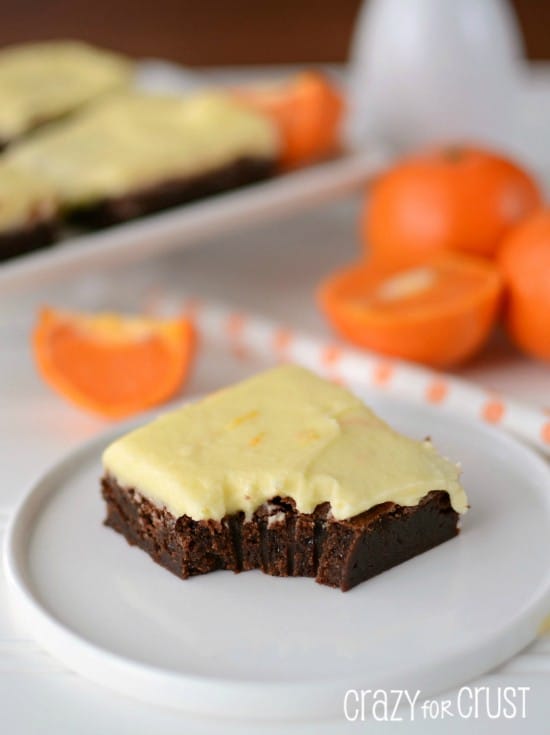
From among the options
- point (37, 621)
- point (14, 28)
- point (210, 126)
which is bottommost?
point (14, 28)

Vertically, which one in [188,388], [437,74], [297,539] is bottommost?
[188,388]

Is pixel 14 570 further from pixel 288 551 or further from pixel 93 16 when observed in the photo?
pixel 93 16

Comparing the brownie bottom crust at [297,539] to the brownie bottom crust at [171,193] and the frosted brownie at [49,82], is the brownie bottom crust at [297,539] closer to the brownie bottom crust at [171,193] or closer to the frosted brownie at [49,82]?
the brownie bottom crust at [171,193]

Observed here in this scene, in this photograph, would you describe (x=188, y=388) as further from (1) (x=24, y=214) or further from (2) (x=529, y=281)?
(2) (x=529, y=281)

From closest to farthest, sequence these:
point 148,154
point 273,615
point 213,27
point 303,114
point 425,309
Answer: point 273,615, point 425,309, point 148,154, point 303,114, point 213,27

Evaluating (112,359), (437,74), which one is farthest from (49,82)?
(112,359)

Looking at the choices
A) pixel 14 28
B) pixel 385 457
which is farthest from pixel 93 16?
pixel 385 457
